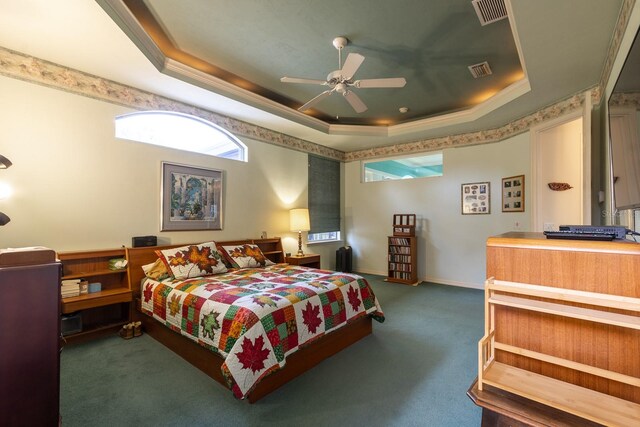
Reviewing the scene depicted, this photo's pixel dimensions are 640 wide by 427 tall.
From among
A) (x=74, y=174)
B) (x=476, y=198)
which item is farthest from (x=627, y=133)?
(x=74, y=174)

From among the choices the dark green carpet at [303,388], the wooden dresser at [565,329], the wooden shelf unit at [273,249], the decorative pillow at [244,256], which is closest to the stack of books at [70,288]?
the dark green carpet at [303,388]

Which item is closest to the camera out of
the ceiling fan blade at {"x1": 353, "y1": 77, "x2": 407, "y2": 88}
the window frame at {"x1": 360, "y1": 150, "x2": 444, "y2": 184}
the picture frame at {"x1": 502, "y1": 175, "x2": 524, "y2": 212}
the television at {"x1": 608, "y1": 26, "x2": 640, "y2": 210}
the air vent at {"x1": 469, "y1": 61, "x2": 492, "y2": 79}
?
the television at {"x1": 608, "y1": 26, "x2": 640, "y2": 210}

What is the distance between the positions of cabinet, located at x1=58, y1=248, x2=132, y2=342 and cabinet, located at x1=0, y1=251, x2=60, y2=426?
1829 millimetres

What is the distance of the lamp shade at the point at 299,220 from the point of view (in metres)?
4.91

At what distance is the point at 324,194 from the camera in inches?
236

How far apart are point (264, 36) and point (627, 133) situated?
2799 mm

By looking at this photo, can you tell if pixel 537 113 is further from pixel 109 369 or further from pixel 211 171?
pixel 109 369

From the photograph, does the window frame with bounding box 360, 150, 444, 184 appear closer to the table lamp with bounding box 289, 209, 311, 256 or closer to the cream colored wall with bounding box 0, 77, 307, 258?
the table lamp with bounding box 289, 209, 311, 256

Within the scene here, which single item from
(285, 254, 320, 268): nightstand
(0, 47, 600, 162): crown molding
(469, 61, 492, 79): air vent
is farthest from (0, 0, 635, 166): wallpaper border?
(285, 254, 320, 268): nightstand

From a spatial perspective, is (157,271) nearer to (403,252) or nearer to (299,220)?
(299,220)

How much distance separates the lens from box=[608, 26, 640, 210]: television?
143 centimetres

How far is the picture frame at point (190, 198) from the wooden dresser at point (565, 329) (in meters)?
3.50

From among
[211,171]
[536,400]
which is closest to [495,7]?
[536,400]

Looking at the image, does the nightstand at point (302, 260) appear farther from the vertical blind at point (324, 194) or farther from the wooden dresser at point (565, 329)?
the wooden dresser at point (565, 329)
